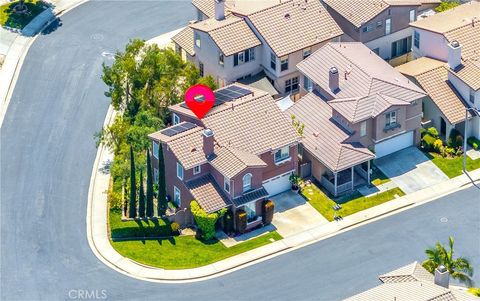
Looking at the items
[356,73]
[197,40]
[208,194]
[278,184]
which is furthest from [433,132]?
[197,40]

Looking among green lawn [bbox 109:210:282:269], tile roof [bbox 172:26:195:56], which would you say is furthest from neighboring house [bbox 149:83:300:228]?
tile roof [bbox 172:26:195:56]

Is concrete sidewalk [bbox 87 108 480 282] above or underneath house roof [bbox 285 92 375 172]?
underneath

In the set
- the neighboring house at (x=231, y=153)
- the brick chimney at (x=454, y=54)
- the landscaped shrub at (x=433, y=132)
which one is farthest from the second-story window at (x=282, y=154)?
the brick chimney at (x=454, y=54)

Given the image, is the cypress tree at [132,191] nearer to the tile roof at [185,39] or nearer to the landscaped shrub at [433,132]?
the tile roof at [185,39]

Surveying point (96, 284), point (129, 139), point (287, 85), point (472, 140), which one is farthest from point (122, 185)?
point (472, 140)

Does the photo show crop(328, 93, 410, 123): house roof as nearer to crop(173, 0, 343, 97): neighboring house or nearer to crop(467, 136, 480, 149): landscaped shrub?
crop(467, 136, 480, 149): landscaped shrub

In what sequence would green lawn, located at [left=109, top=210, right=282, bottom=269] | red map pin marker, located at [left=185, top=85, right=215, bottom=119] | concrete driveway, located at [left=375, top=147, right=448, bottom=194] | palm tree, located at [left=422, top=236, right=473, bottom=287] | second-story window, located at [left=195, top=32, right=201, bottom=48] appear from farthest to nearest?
second-story window, located at [left=195, top=32, right=201, bottom=48], concrete driveway, located at [left=375, top=147, right=448, bottom=194], red map pin marker, located at [left=185, top=85, right=215, bottom=119], green lawn, located at [left=109, top=210, right=282, bottom=269], palm tree, located at [left=422, top=236, right=473, bottom=287]

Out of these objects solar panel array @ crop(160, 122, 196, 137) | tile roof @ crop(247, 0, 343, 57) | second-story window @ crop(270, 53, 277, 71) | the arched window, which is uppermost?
tile roof @ crop(247, 0, 343, 57)
